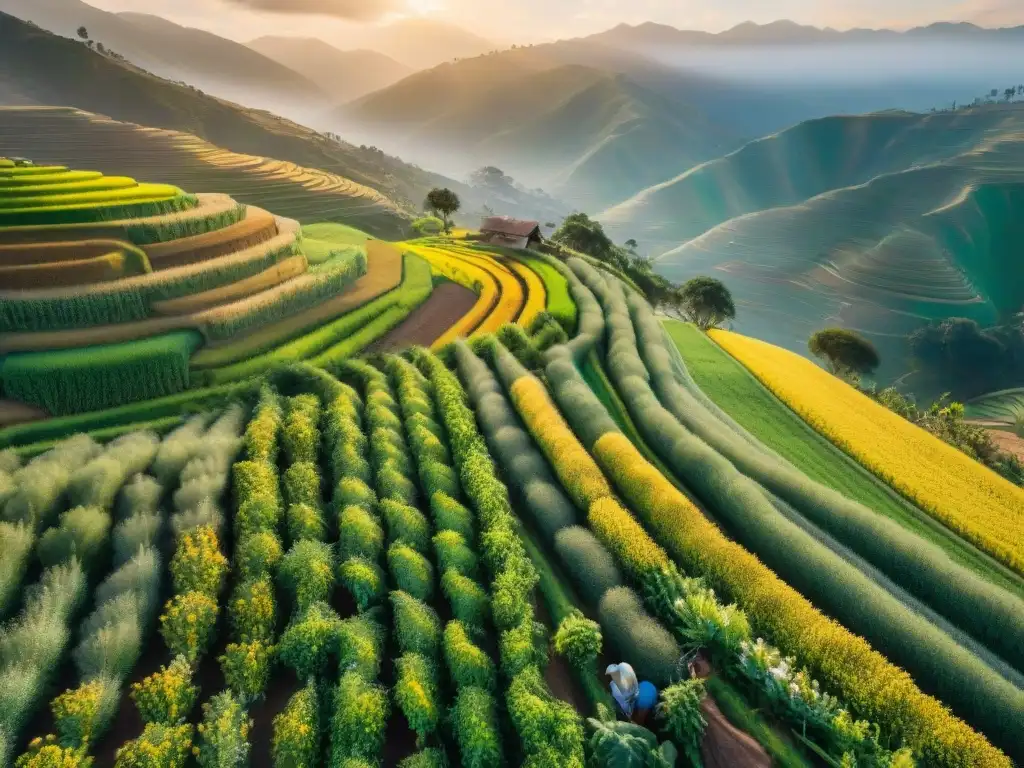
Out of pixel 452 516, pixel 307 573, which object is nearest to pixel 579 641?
pixel 452 516

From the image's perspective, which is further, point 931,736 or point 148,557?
point 148,557

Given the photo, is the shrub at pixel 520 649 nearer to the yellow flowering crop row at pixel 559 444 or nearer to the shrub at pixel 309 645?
the shrub at pixel 309 645

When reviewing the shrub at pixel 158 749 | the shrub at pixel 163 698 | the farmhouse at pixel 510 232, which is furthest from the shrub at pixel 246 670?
the farmhouse at pixel 510 232

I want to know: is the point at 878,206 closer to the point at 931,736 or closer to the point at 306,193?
the point at 306,193

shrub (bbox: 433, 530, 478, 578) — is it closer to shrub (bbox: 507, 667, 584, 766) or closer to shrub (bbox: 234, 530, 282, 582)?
shrub (bbox: 507, 667, 584, 766)

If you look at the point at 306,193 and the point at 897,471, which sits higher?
the point at 306,193

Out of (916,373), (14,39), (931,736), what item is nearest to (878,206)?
(916,373)

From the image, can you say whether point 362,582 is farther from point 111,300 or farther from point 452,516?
point 111,300
